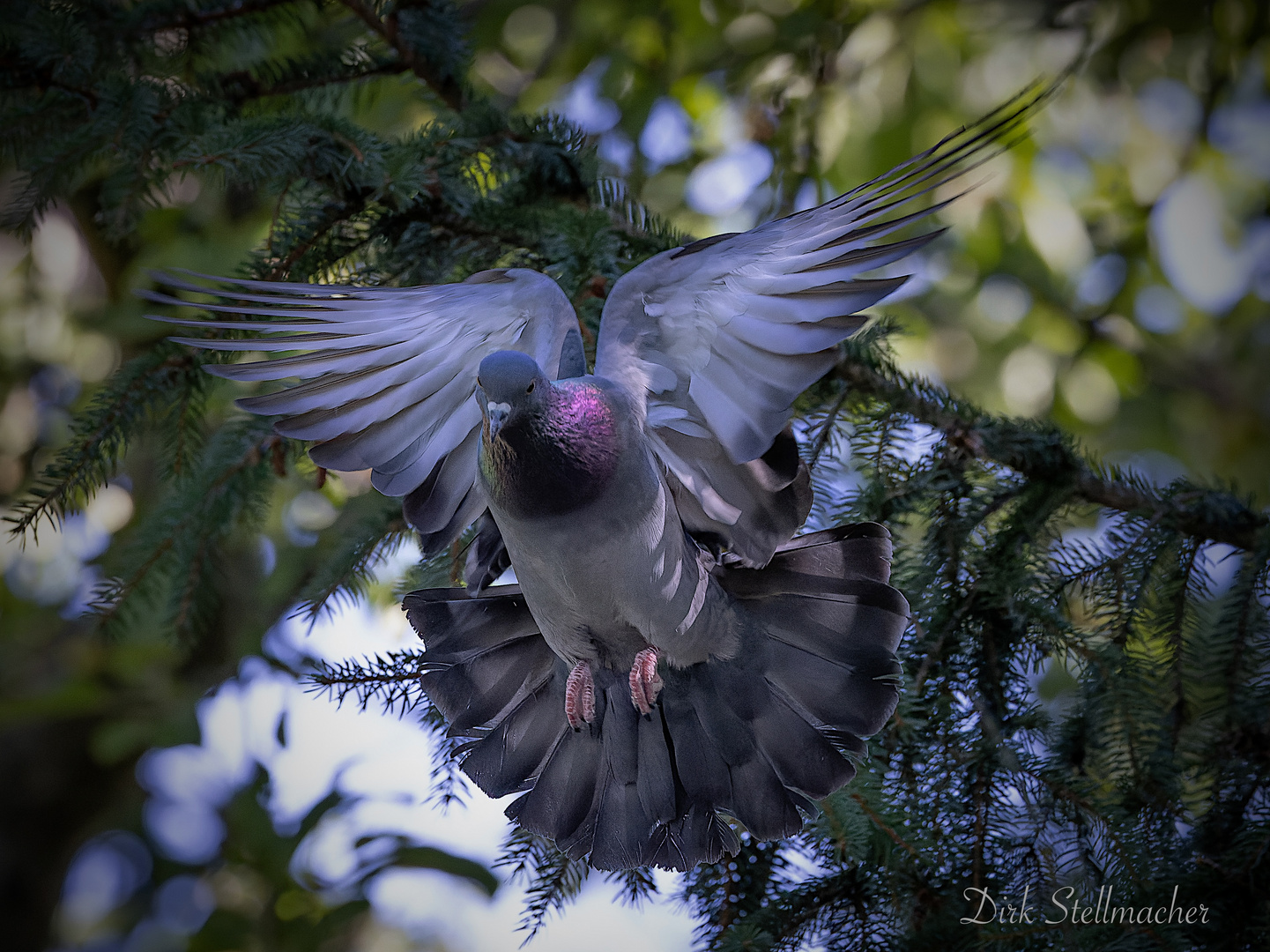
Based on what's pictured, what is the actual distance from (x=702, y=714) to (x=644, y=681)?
0.15m

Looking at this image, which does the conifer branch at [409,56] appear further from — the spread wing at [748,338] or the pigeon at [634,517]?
the spread wing at [748,338]

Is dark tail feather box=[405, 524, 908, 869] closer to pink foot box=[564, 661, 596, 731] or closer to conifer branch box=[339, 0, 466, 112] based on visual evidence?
pink foot box=[564, 661, 596, 731]

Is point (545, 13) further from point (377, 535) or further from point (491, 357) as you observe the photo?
point (491, 357)

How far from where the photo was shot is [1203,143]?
337cm

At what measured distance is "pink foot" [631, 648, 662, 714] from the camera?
1.40 metres

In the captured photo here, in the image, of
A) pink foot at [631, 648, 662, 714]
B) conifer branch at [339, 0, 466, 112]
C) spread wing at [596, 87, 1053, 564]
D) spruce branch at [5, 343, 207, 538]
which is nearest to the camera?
spread wing at [596, 87, 1053, 564]

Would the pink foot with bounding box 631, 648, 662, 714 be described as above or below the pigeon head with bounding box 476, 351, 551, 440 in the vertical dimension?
below

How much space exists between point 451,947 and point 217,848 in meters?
0.96

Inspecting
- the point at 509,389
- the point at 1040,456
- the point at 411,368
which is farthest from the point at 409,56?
the point at 1040,456

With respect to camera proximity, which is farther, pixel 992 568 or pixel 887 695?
pixel 992 568

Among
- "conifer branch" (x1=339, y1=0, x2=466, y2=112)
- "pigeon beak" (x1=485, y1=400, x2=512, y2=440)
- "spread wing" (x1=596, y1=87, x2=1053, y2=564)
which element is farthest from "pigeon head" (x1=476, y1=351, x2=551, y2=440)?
"conifer branch" (x1=339, y1=0, x2=466, y2=112)

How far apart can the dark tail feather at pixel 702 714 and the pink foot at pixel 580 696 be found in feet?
0.10

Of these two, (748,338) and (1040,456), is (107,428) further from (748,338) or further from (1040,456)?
(1040,456)

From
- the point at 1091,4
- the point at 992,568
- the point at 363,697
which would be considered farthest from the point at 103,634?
the point at 1091,4
